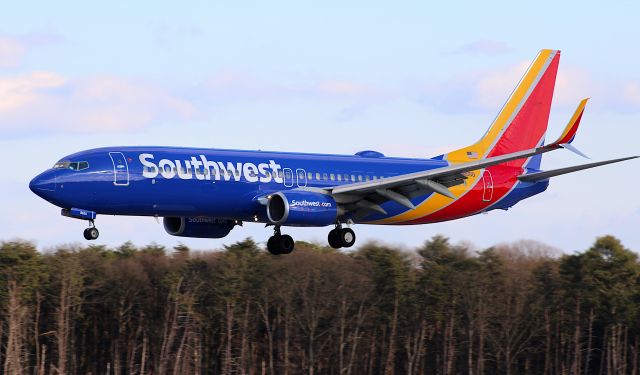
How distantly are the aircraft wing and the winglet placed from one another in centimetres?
230

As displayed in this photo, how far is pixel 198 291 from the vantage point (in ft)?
325

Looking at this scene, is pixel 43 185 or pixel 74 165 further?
pixel 74 165

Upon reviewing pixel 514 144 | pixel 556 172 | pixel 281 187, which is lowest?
pixel 281 187

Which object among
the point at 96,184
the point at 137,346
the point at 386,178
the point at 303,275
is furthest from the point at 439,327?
the point at 96,184

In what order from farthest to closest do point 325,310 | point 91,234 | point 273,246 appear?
1. point 325,310
2. point 273,246
3. point 91,234

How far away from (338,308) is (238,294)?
8.16 meters

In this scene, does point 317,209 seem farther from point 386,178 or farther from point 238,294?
point 238,294

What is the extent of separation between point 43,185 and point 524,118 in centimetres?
2710

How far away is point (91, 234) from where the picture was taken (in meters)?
48.6

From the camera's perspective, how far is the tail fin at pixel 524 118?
6316 centimetres

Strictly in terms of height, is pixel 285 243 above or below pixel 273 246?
above

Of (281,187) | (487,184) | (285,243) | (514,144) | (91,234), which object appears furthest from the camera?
(514,144)

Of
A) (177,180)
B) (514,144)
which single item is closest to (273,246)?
(177,180)

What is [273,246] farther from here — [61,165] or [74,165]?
[61,165]
